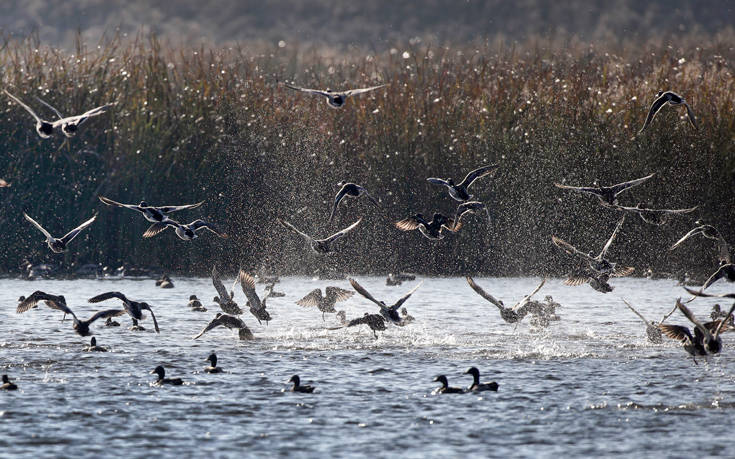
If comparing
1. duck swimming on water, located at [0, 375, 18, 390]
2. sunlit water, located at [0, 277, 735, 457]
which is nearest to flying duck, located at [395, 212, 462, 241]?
sunlit water, located at [0, 277, 735, 457]

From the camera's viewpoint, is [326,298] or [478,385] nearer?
[478,385]

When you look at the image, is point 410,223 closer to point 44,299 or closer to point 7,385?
point 44,299

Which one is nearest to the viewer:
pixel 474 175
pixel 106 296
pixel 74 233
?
pixel 106 296

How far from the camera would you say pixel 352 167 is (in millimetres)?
30594

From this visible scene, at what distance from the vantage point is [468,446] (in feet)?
40.7

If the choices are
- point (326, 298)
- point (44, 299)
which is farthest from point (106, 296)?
point (326, 298)

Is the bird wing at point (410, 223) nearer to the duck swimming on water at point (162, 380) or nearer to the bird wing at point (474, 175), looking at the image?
the bird wing at point (474, 175)

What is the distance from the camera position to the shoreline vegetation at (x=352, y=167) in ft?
95.9

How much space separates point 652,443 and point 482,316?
35.6 feet

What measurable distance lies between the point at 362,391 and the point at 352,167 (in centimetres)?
1583

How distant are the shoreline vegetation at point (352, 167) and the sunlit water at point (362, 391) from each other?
19.9 feet

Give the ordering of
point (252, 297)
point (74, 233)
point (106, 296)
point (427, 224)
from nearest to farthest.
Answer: point (106, 296) → point (74, 233) → point (427, 224) → point (252, 297)

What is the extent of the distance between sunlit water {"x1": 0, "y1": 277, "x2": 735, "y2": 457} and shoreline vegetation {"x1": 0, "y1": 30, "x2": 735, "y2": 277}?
6063 millimetres

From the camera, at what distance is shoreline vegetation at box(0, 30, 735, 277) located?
95.9 feet
